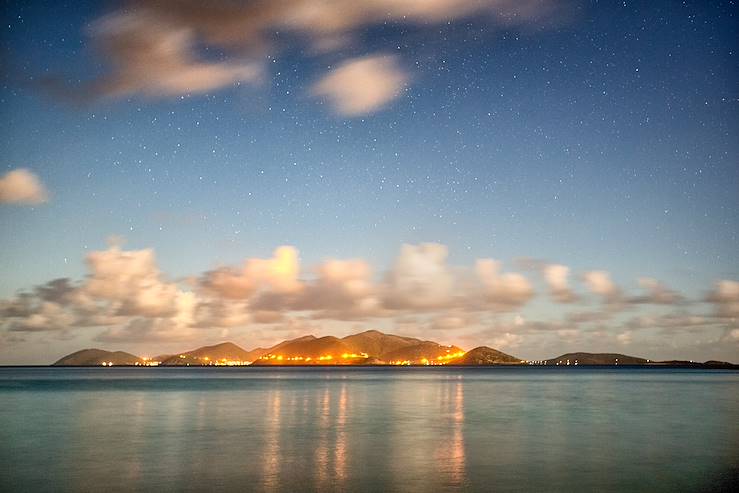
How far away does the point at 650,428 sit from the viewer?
47.2 meters

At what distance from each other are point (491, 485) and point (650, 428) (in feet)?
88.0

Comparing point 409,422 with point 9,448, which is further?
point 409,422

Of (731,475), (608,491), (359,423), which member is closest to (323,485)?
(608,491)

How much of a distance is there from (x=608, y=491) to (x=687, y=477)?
5430 mm

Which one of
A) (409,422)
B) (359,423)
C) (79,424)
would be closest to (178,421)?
(79,424)

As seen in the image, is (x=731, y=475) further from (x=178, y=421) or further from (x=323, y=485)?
(x=178, y=421)

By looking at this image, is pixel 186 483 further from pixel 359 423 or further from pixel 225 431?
pixel 359 423

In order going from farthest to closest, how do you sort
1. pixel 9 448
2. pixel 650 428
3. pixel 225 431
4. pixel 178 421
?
1. pixel 178 421
2. pixel 650 428
3. pixel 225 431
4. pixel 9 448

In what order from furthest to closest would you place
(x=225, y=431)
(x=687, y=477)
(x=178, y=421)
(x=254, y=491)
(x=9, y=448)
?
(x=178, y=421)
(x=225, y=431)
(x=9, y=448)
(x=687, y=477)
(x=254, y=491)

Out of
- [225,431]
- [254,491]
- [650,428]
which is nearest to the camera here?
[254,491]

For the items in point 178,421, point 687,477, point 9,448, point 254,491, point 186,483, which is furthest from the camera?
point 178,421

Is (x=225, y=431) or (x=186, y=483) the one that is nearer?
(x=186, y=483)

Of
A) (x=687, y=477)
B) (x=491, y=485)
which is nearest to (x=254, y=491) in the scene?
(x=491, y=485)

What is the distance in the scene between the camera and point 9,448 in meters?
35.8
